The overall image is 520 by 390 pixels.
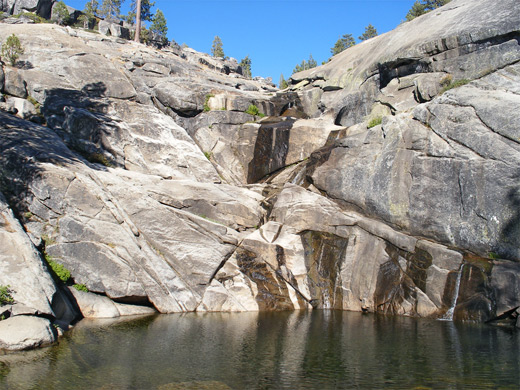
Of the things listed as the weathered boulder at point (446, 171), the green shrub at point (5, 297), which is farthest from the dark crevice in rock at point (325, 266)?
the green shrub at point (5, 297)

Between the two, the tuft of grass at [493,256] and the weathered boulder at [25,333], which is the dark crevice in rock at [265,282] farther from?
the weathered boulder at [25,333]

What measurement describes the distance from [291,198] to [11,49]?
2798cm

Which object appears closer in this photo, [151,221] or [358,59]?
[151,221]

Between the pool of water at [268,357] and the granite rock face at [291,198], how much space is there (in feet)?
8.99

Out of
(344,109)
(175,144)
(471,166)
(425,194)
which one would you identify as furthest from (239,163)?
(471,166)

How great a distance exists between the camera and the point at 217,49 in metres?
102

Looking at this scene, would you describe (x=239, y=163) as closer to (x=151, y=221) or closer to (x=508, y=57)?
(x=151, y=221)

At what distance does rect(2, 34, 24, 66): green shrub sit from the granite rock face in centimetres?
153

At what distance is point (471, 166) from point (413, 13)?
177 ft

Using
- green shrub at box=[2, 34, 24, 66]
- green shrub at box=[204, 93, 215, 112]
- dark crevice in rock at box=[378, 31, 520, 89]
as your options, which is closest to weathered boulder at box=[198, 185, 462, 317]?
dark crevice in rock at box=[378, 31, 520, 89]

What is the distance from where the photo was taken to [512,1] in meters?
28.2

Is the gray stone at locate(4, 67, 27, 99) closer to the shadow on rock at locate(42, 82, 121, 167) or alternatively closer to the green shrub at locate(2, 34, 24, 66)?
the shadow on rock at locate(42, 82, 121, 167)

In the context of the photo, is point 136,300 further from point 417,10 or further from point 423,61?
point 417,10

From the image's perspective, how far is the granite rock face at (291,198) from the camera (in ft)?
69.7
